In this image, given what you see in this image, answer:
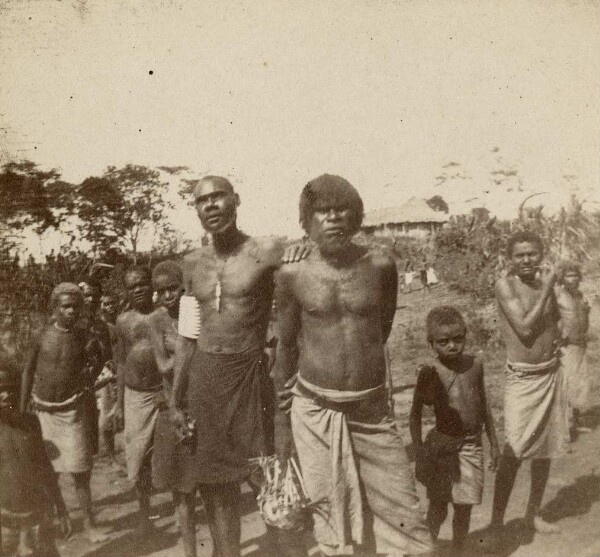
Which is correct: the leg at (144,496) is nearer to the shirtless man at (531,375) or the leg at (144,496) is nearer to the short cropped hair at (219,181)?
the short cropped hair at (219,181)

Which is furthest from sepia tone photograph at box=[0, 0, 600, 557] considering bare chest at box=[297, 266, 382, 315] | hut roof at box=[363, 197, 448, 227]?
hut roof at box=[363, 197, 448, 227]

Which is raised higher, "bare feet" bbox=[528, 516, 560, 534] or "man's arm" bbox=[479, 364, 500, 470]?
"man's arm" bbox=[479, 364, 500, 470]

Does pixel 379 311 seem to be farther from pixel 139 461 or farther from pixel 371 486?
pixel 139 461

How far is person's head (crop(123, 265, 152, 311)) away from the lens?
12.2ft

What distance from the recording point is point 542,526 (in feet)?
10.8

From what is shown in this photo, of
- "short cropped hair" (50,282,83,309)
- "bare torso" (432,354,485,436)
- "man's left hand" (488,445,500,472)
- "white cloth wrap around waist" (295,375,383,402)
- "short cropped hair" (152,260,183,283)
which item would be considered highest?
"short cropped hair" (152,260,183,283)

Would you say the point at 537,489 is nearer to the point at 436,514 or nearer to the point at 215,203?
the point at 436,514

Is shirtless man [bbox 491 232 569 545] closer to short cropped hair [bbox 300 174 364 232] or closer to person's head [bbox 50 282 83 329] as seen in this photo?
short cropped hair [bbox 300 174 364 232]

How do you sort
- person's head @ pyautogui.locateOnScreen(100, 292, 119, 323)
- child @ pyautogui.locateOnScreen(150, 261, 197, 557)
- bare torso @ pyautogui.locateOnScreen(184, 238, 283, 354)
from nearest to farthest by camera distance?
bare torso @ pyautogui.locateOnScreen(184, 238, 283, 354) < child @ pyautogui.locateOnScreen(150, 261, 197, 557) < person's head @ pyautogui.locateOnScreen(100, 292, 119, 323)

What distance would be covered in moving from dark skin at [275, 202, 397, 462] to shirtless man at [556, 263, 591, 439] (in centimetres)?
250

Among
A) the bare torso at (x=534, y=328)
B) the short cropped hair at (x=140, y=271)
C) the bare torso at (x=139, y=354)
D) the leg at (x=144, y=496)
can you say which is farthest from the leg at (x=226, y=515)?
the bare torso at (x=534, y=328)

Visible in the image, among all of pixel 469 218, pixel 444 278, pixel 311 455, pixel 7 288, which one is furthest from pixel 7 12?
pixel 444 278

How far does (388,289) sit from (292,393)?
700 mm

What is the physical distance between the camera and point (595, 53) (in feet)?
12.2
